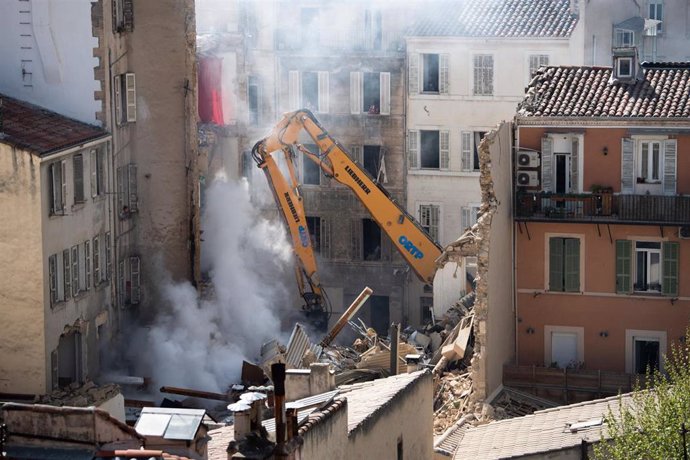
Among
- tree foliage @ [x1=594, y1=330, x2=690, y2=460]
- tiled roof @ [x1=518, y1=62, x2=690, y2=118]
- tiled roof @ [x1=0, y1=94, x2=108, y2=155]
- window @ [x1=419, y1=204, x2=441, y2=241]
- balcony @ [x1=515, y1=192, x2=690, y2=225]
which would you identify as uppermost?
tiled roof @ [x1=518, y1=62, x2=690, y2=118]

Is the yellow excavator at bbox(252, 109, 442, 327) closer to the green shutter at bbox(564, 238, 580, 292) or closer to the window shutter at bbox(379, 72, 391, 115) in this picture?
the green shutter at bbox(564, 238, 580, 292)

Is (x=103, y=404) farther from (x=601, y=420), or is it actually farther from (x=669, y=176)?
(x=669, y=176)

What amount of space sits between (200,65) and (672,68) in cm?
2268

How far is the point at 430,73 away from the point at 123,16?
712 inches

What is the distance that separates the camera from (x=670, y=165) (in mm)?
56625

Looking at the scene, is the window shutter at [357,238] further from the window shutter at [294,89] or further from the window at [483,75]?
the window at [483,75]

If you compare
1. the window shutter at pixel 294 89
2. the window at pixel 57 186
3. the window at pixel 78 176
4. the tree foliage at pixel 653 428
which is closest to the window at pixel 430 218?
the window shutter at pixel 294 89

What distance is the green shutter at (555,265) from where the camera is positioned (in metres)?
57.4

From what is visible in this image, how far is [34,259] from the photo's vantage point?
5069 centimetres

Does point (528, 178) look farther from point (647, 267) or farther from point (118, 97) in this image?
point (118, 97)

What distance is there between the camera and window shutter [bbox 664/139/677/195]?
56.6 metres

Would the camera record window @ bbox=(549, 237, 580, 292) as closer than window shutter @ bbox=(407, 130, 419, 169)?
Yes

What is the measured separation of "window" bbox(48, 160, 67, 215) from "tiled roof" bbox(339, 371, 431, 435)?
11.9 metres

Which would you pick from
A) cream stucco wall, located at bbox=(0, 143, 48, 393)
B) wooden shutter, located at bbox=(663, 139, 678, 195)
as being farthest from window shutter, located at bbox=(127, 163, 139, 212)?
wooden shutter, located at bbox=(663, 139, 678, 195)
